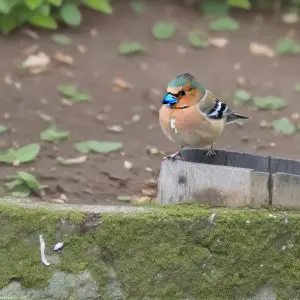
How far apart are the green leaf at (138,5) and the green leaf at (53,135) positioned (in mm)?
2388

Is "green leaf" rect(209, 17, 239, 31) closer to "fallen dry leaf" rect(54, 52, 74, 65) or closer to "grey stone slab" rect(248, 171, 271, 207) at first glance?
"fallen dry leaf" rect(54, 52, 74, 65)

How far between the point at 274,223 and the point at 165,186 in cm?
59

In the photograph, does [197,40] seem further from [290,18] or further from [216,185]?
[216,185]

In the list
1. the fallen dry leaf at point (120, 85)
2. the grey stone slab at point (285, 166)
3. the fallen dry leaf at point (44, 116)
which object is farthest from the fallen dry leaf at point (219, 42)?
the grey stone slab at point (285, 166)

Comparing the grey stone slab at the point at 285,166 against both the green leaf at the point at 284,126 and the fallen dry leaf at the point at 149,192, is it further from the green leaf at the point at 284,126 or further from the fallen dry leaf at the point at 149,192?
the green leaf at the point at 284,126

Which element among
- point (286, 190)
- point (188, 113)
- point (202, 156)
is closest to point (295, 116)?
point (202, 156)

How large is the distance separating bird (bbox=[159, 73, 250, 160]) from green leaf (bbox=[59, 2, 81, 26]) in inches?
135

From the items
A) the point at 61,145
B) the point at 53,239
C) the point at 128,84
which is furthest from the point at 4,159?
the point at 53,239

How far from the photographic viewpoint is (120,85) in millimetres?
6766

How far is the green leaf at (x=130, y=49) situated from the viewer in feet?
23.7

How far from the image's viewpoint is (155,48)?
7.41 m

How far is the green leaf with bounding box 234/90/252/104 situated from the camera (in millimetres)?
6691

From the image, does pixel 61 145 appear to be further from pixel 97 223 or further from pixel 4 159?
pixel 97 223

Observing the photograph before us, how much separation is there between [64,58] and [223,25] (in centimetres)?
174
